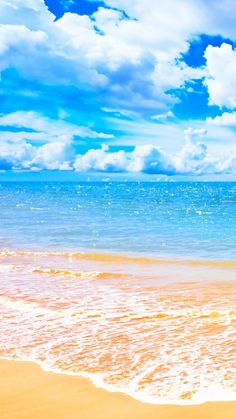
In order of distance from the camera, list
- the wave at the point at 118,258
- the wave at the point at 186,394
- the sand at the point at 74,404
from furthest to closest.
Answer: the wave at the point at 118,258 < the wave at the point at 186,394 < the sand at the point at 74,404

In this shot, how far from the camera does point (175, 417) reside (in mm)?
5070

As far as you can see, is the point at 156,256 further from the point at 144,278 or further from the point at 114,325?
the point at 114,325

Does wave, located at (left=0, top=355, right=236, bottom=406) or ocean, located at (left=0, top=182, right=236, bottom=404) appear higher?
wave, located at (left=0, top=355, right=236, bottom=406)

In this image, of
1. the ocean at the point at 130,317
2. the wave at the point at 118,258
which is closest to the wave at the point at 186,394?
the ocean at the point at 130,317

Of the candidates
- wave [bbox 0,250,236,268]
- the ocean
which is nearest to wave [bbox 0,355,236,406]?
the ocean

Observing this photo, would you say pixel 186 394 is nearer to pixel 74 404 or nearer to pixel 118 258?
pixel 74 404

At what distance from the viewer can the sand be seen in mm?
5141

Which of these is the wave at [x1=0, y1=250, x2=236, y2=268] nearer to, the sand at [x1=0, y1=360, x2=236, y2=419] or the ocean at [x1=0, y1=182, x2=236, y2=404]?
the ocean at [x1=0, y1=182, x2=236, y2=404]

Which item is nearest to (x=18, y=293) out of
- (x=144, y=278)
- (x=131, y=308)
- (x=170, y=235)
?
(x=131, y=308)

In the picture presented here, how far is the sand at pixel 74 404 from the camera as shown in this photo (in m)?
5.14

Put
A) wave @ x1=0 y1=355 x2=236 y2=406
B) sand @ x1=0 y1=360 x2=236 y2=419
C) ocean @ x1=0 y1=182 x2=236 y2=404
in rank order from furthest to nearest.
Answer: ocean @ x1=0 y1=182 x2=236 y2=404, wave @ x1=0 y1=355 x2=236 y2=406, sand @ x1=0 y1=360 x2=236 y2=419

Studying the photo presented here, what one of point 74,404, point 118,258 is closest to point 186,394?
point 74,404

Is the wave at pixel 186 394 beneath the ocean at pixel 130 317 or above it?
above

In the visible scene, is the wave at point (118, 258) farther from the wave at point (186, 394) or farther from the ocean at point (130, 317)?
the wave at point (186, 394)
